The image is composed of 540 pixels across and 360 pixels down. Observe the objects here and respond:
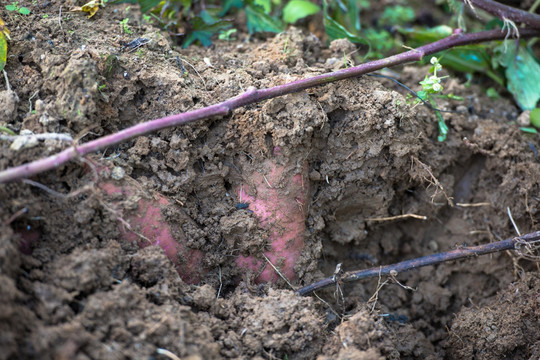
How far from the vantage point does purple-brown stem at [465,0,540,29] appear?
2.59 m

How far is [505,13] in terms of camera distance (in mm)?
2604

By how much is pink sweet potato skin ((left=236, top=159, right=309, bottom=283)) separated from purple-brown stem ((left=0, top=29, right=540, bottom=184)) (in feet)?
1.10

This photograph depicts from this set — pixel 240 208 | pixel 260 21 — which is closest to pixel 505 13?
pixel 260 21

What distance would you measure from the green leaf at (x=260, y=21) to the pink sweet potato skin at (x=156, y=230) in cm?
138

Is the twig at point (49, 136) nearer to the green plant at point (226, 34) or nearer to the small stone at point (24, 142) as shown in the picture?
the small stone at point (24, 142)

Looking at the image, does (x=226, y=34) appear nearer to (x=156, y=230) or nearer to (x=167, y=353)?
(x=156, y=230)

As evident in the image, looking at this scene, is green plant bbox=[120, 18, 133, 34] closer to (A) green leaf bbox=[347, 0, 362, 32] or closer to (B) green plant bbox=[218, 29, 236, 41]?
(B) green plant bbox=[218, 29, 236, 41]

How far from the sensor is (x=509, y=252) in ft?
7.96

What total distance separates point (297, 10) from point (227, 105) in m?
1.31

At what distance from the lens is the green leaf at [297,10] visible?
295 cm

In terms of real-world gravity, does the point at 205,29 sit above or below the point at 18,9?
below

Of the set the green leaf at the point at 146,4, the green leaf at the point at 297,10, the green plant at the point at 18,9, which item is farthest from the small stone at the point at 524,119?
the green plant at the point at 18,9

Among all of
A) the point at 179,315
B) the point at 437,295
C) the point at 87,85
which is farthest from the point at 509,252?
the point at 87,85

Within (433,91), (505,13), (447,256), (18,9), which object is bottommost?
(447,256)
